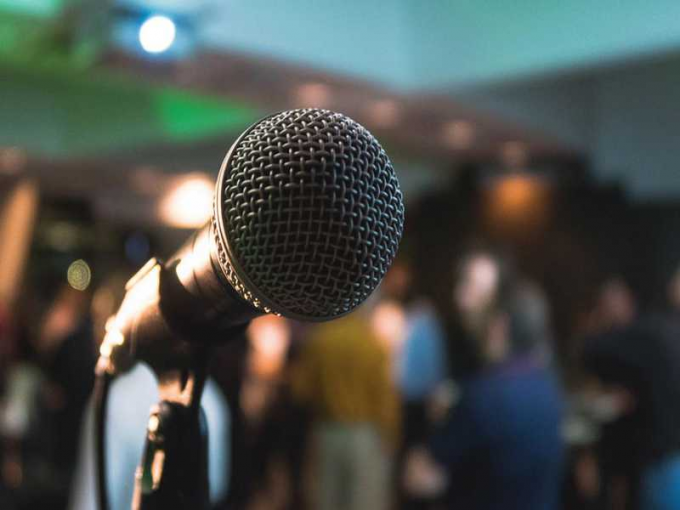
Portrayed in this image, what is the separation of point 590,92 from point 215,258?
6.50 metres

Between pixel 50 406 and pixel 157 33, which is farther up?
pixel 157 33

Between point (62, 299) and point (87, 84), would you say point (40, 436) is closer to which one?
point (62, 299)

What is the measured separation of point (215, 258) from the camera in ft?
2.24

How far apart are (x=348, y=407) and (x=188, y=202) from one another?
5.56m

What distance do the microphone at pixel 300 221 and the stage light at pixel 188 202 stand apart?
25.6ft

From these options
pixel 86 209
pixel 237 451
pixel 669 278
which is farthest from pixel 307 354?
pixel 86 209

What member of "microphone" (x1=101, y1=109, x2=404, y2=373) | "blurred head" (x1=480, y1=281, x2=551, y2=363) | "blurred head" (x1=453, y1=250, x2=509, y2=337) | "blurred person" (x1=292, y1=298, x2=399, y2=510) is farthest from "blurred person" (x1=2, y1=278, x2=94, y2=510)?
"microphone" (x1=101, y1=109, x2=404, y2=373)

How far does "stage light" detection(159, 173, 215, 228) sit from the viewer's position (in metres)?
8.83

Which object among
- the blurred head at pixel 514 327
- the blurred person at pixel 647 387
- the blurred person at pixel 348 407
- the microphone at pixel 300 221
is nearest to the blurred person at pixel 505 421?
the blurred head at pixel 514 327

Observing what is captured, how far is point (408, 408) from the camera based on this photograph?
5.79m

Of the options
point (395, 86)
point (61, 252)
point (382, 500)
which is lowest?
point (382, 500)

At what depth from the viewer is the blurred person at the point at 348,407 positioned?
4469mm

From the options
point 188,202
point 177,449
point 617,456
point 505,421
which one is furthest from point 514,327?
point 188,202

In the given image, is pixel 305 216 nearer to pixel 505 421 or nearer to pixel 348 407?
pixel 505 421
